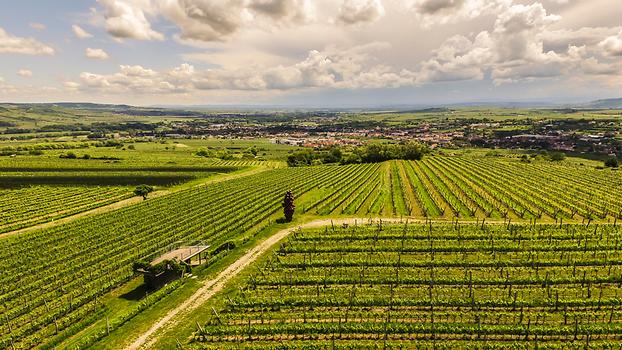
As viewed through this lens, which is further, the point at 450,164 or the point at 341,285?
the point at 450,164

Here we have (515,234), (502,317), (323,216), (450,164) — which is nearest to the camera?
(502,317)

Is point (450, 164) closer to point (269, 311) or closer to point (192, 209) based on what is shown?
point (192, 209)

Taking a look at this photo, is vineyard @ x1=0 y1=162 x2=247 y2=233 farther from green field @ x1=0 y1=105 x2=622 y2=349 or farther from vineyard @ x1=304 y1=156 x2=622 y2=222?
vineyard @ x1=304 y1=156 x2=622 y2=222

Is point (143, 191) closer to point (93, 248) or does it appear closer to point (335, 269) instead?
point (93, 248)

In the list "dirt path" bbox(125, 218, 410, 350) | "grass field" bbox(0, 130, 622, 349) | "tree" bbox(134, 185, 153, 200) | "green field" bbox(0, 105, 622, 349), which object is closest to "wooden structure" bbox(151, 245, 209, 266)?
"green field" bbox(0, 105, 622, 349)

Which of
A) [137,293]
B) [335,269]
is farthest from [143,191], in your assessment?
[335,269]

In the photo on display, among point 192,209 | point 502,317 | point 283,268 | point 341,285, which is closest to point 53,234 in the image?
point 192,209

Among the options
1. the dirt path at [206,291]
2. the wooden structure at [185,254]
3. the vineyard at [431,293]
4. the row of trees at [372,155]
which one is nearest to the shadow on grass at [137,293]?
the wooden structure at [185,254]
